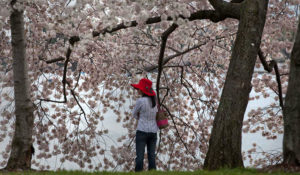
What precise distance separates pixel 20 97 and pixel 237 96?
3.96 m

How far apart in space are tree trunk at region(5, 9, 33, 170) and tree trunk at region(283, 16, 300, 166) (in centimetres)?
461

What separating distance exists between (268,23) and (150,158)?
4835mm

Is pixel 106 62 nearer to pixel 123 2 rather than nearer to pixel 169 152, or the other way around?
pixel 169 152

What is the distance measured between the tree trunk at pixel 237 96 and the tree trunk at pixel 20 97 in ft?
11.3

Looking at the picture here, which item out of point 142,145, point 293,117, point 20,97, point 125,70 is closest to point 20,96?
point 20,97

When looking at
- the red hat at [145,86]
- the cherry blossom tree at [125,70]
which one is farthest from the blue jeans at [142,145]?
the cherry blossom tree at [125,70]

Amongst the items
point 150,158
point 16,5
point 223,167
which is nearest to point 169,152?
point 150,158

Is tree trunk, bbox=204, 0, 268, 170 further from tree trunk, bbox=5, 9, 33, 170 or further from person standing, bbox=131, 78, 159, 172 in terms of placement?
tree trunk, bbox=5, 9, 33, 170

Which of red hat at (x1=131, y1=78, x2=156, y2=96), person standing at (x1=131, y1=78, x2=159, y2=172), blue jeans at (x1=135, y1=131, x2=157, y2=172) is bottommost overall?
blue jeans at (x1=135, y1=131, x2=157, y2=172)

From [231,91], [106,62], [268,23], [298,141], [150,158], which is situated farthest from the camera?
[106,62]

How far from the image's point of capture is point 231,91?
21.8 ft

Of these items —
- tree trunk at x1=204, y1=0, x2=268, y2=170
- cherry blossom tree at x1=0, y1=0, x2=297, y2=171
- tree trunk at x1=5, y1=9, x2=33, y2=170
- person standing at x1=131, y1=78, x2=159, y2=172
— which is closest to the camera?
tree trunk at x1=204, y1=0, x2=268, y2=170

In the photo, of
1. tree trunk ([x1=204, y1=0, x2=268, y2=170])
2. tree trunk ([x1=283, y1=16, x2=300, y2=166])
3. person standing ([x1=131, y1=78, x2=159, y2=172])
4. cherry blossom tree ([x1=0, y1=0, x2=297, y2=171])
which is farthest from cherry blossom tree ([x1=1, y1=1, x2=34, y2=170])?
tree trunk ([x1=283, y1=16, x2=300, y2=166])

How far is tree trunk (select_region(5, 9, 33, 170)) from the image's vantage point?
25.3 feet
